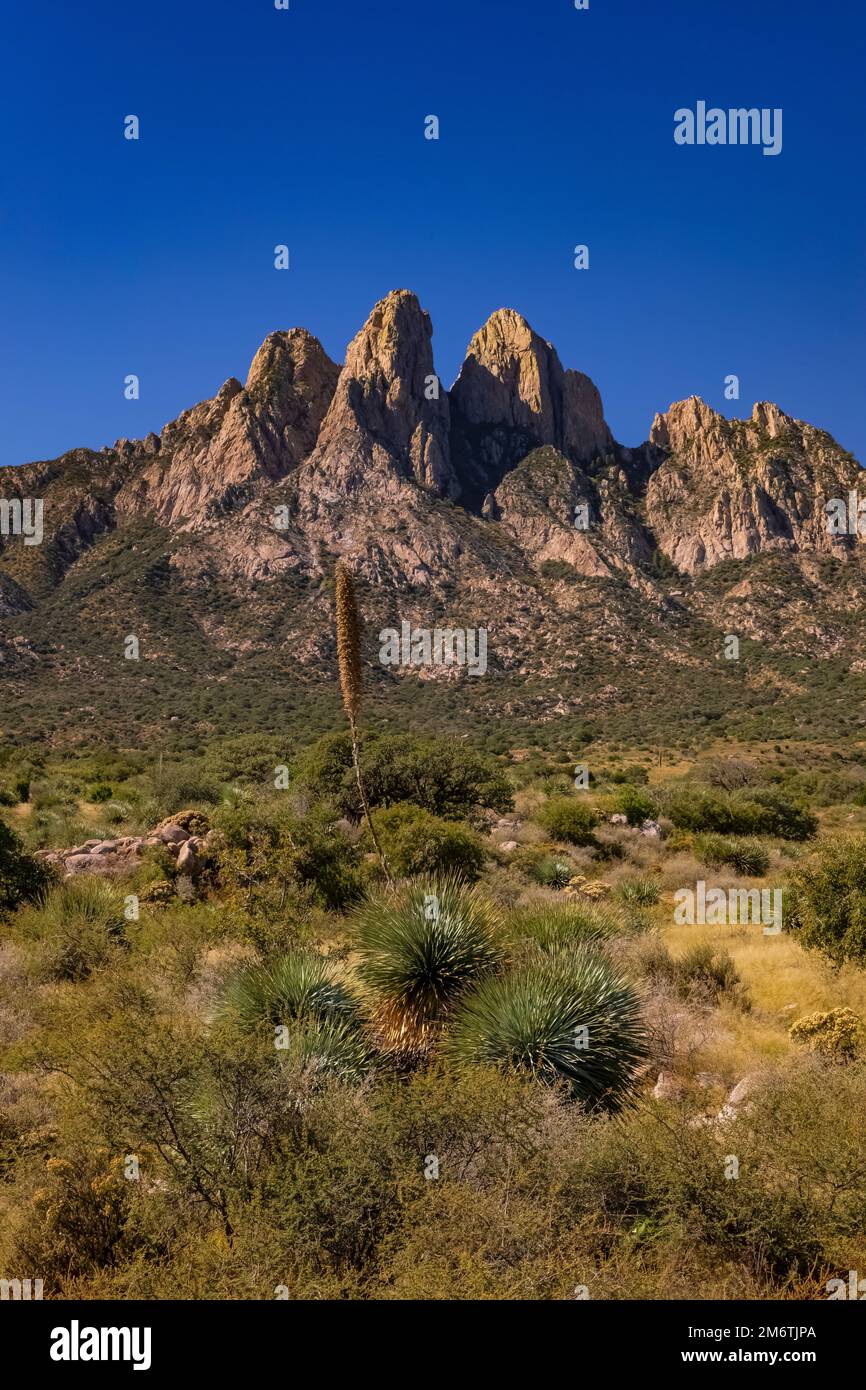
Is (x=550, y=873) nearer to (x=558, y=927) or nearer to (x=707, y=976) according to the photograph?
(x=707, y=976)

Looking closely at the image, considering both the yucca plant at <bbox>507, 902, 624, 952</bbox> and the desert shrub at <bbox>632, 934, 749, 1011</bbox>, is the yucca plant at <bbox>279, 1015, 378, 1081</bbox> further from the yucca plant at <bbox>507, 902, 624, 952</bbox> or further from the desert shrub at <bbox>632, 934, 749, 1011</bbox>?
the desert shrub at <bbox>632, 934, 749, 1011</bbox>

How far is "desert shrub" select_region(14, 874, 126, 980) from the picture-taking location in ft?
36.3

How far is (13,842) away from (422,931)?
10.4 meters

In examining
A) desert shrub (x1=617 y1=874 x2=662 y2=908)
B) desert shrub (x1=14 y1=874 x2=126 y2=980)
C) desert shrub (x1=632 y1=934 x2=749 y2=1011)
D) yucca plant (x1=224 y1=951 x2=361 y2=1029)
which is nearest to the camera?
yucca plant (x1=224 y1=951 x2=361 y2=1029)

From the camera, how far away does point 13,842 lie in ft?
48.8

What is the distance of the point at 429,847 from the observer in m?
16.6

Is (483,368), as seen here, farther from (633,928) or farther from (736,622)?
(633,928)

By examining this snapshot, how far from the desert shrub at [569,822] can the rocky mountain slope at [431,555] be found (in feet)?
108

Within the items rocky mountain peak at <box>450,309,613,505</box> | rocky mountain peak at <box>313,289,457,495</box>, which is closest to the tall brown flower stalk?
rocky mountain peak at <box>313,289,457,495</box>

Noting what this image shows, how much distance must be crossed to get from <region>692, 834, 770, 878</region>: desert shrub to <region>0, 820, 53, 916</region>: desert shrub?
53.9 feet

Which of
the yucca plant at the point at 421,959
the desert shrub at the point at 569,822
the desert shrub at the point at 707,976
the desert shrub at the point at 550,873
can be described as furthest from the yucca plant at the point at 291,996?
the desert shrub at the point at 569,822

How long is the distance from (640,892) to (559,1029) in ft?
36.8

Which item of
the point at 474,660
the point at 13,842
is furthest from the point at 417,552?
the point at 13,842

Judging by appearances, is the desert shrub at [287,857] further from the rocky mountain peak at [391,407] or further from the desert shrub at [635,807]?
the rocky mountain peak at [391,407]
